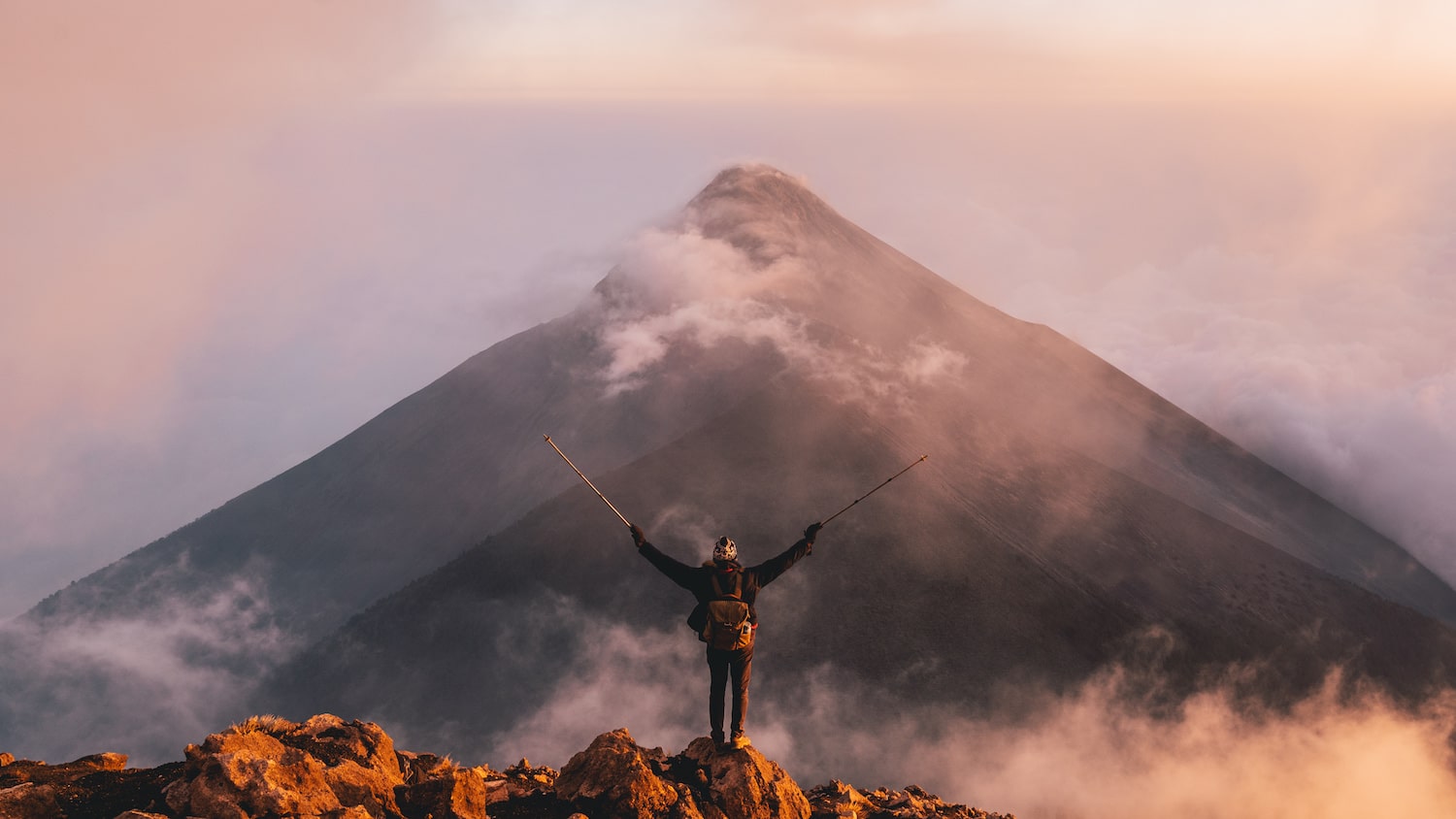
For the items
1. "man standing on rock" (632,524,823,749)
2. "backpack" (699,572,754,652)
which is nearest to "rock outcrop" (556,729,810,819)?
"man standing on rock" (632,524,823,749)

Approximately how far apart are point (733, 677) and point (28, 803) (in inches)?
378

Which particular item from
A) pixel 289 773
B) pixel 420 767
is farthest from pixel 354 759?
pixel 420 767

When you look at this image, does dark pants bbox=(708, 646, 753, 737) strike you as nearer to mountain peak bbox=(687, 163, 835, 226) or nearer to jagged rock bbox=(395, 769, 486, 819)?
jagged rock bbox=(395, 769, 486, 819)

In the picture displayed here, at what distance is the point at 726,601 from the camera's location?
49.2 ft

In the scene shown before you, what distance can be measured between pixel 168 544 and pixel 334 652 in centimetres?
6883

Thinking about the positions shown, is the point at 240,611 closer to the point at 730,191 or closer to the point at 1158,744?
the point at 730,191

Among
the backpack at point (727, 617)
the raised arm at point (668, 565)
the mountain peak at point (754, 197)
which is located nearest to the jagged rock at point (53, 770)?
the raised arm at point (668, 565)

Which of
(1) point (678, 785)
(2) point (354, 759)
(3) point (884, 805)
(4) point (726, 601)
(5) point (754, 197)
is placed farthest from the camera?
(5) point (754, 197)

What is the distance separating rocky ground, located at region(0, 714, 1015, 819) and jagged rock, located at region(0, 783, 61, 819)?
0.5 inches

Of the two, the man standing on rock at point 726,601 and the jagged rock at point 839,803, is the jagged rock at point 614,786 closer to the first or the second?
the man standing on rock at point 726,601

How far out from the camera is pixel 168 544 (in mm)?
167750

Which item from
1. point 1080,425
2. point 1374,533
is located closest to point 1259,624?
point 1080,425

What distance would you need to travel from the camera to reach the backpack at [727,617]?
1498 centimetres

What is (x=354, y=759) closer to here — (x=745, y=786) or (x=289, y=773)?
(x=289, y=773)
